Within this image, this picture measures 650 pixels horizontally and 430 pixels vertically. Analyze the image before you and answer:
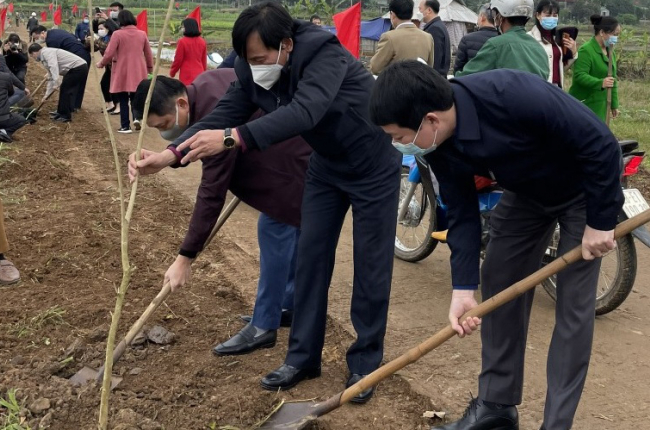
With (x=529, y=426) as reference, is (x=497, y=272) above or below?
above

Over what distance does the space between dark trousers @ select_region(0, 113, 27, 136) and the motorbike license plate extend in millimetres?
6872

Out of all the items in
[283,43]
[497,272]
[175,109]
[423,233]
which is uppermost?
[283,43]

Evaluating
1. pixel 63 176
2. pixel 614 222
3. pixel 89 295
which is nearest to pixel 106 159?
pixel 63 176

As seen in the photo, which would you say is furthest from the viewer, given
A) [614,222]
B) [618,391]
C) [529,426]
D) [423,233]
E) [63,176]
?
[63,176]

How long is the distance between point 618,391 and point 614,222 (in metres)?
1.31

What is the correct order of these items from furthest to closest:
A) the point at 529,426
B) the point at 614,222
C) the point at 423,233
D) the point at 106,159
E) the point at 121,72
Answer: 1. the point at 121,72
2. the point at 106,159
3. the point at 423,233
4. the point at 529,426
5. the point at 614,222

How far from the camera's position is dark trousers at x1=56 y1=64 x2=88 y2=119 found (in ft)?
38.1

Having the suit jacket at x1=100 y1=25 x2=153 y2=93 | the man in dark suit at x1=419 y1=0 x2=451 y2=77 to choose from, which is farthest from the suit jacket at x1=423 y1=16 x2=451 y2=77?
the suit jacket at x1=100 y1=25 x2=153 y2=93

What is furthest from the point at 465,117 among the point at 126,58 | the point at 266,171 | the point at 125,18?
the point at 125,18

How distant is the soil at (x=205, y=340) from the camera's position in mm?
3428

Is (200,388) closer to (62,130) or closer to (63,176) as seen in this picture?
(63,176)

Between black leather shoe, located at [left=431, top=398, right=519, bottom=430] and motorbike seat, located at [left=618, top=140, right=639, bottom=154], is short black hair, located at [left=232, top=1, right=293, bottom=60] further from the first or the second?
motorbike seat, located at [left=618, top=140, right=639, bottom=154]

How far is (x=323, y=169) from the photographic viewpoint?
349 centimetres

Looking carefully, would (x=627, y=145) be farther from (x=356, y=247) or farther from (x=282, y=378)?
(x=282, y=378)
